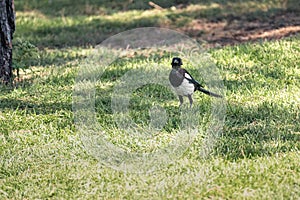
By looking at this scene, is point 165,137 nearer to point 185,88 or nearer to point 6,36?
point 185,88

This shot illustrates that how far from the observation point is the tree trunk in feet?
A: 22.4

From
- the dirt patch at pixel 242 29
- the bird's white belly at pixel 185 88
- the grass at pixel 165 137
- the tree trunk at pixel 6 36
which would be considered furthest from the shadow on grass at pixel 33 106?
the dirt patch at pixel 242 29

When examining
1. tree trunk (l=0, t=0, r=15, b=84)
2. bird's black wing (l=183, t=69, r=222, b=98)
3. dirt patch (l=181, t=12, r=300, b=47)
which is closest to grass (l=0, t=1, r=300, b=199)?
bird's black wing (l=183, t=69, r=222, b=98)

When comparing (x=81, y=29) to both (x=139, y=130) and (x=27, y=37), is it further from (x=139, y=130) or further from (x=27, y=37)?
(x=139, y=130)

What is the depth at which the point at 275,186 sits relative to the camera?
413 centimetres

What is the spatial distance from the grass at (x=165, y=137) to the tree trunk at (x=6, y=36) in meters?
0.25

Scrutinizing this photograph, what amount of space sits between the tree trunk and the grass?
0.82 ft

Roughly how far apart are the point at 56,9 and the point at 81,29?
4.90 ft

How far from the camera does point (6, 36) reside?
22.6 feet

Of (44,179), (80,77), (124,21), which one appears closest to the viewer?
(44,179)

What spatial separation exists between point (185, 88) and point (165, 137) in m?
0.47

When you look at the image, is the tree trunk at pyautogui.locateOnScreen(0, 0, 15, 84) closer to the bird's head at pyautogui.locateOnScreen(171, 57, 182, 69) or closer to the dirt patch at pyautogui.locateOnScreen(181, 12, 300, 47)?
the bird's head at pyautogui.locateOnScreen(171, 57, 182, 69)

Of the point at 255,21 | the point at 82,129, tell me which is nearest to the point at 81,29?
the point at 255,21

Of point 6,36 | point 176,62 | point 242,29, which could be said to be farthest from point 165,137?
point 242,29
